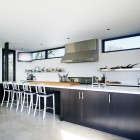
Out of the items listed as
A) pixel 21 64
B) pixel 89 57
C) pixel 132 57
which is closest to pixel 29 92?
pixel 89 57

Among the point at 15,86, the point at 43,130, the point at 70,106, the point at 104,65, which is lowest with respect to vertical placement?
the point at 43,130

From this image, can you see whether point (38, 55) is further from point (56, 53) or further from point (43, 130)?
point (43, 130)

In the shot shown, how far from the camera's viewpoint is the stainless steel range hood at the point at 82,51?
6.13 meters

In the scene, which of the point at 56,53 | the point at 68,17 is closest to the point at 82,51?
the point at 56,53

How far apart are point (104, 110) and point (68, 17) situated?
93.6 inches

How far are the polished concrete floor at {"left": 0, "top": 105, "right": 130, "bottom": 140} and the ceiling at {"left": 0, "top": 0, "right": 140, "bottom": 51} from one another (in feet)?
8.67

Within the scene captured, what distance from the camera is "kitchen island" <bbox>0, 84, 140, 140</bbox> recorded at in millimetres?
2934

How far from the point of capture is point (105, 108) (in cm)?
333

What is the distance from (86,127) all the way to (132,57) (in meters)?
3.06

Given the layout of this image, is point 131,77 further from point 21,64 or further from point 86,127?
point 21,64

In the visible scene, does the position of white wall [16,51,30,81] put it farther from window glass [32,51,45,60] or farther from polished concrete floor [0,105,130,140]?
polished concrete floor [0,105,130,140]

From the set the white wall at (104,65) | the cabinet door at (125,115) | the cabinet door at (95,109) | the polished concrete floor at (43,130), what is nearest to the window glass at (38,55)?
the white wall at (104,65)

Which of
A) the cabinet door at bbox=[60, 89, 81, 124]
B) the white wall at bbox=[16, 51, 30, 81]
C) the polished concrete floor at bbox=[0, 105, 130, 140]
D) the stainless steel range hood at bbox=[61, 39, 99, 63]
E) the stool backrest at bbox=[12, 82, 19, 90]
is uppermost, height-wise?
the stainless steel range hood at bbox=[61, 39, 99, 63]

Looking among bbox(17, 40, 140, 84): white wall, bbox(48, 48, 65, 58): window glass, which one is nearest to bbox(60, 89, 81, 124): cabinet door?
bbox(17, 40, 140, 84): white wall
